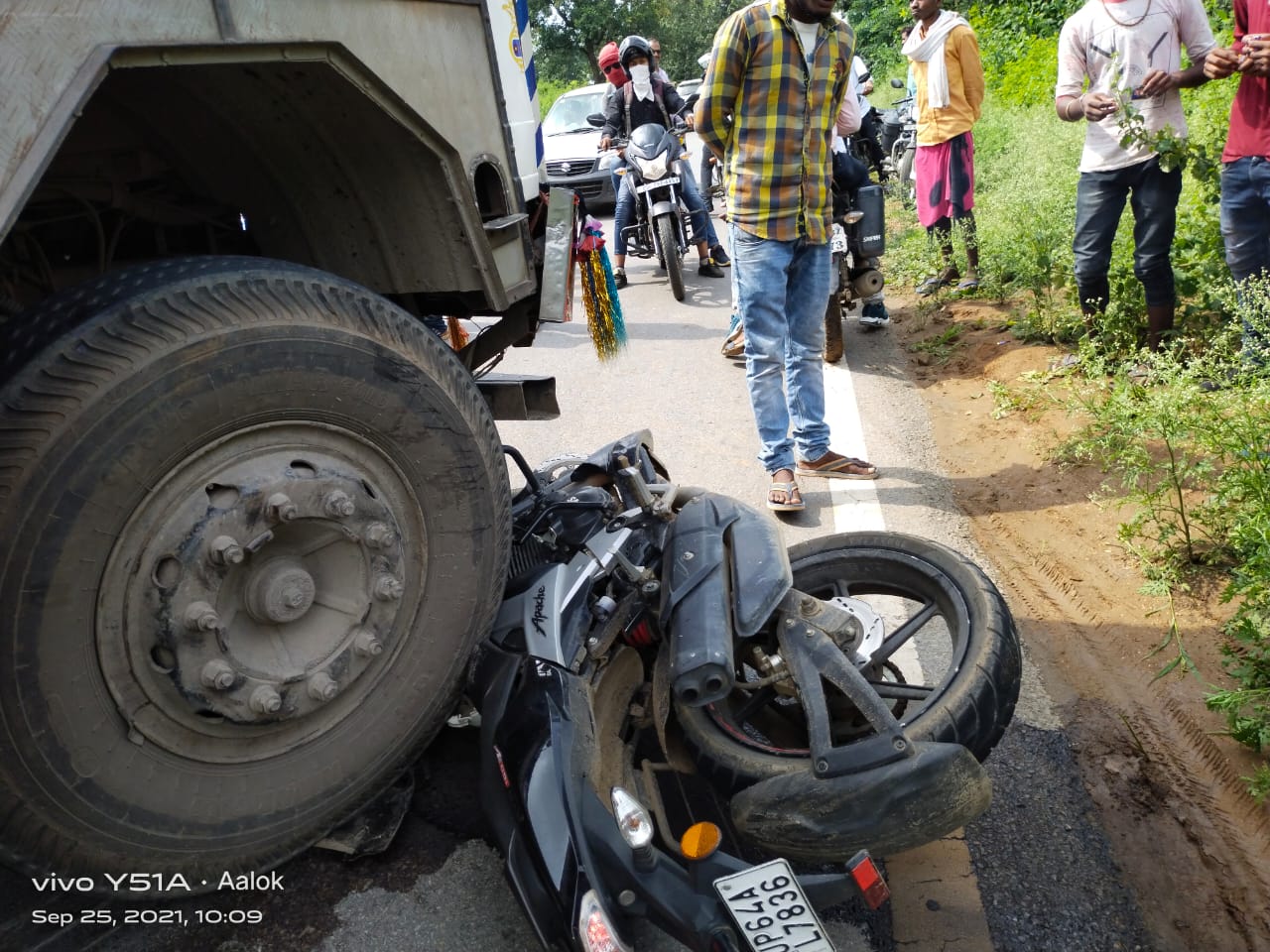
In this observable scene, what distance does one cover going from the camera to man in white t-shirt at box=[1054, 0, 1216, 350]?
4.96 metres

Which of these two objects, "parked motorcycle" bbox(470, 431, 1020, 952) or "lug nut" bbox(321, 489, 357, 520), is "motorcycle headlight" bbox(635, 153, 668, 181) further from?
"lug nut" bbox(321, 489, 357, 520)

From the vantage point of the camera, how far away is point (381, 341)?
208 cm

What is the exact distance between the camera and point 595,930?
5.96 ft

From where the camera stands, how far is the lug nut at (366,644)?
2.07 metres

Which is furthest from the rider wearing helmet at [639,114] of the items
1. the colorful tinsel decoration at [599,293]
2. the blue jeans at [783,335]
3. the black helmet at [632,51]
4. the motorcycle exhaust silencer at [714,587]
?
the motorcycle exhaust silencer at [714,587]

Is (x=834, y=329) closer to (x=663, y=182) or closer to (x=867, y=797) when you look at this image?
(x=663, y=182)

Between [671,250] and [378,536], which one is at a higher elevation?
[378,536]

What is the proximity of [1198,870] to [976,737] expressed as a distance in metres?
0.64

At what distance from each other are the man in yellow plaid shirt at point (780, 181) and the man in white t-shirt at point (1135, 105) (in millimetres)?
1612

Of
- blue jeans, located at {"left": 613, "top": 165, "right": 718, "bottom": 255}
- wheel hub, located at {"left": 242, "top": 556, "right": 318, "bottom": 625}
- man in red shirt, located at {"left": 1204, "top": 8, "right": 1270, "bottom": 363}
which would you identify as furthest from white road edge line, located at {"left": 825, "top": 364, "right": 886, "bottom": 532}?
blue jeans, located at {"left": 613, "top": 165, "right": 718, "bottom": 255}

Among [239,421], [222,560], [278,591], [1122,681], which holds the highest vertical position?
[239,421]

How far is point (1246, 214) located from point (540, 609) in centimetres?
409

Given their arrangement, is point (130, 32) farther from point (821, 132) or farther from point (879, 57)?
point (879, 57)
